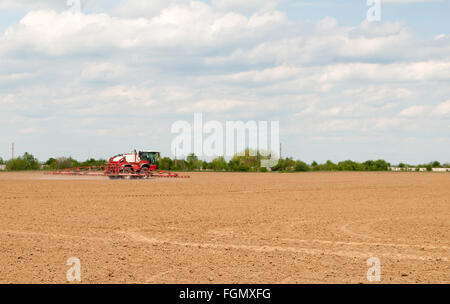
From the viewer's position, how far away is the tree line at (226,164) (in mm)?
85875

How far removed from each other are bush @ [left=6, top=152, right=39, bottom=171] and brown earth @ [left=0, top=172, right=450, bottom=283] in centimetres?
6819

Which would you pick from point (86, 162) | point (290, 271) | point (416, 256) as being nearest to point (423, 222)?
point (416, 256)

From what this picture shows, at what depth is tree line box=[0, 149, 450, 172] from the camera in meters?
85.9

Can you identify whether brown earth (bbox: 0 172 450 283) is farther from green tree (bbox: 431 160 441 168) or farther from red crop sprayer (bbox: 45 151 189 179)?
green tree (bbox: 431 160 441 168)

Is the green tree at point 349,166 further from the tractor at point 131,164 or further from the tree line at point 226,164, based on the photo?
the tractor at point 131,164

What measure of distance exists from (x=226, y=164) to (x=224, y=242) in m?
88.0

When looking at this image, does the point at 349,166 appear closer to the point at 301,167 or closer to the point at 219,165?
the point at 301,167

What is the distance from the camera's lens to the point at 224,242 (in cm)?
1433
